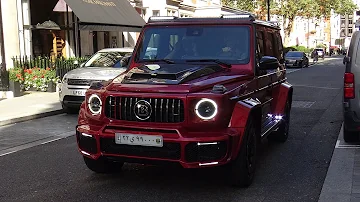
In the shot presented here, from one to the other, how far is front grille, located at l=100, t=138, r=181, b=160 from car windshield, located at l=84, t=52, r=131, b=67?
703cm

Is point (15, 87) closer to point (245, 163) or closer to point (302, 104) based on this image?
point (302, 104)

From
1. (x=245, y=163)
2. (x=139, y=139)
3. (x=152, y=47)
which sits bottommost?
(x=245, y=163)

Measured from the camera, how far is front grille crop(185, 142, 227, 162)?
15.0ft

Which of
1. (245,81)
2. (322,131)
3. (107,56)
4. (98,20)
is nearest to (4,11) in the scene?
(98,20)

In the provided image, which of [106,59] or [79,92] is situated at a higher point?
[106,59]

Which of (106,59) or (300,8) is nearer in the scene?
(106,59)

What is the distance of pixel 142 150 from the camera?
4.74 meters

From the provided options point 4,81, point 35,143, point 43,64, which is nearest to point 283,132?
point 35,143

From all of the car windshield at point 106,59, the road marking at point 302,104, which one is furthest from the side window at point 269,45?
the road marking at point 302,104

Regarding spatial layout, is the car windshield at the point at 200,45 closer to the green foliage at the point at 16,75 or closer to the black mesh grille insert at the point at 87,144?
the black mesh grille insert at the point at 87,144

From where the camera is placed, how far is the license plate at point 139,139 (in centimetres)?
464

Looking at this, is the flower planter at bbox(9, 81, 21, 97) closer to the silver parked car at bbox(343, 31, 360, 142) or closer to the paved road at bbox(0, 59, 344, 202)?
the paved road at bbox(0, 59, 344, 202)

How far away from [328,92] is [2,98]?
1106cm

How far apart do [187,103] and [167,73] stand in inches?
26.5
